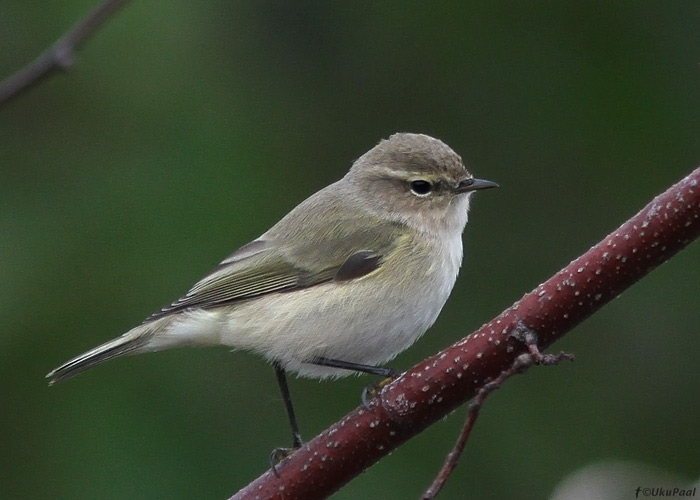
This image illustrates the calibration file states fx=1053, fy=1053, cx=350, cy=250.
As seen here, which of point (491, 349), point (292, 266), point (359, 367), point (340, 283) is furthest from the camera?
point (292, 266)

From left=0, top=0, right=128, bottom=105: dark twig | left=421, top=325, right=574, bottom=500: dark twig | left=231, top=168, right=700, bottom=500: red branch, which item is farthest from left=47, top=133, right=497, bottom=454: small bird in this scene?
left=0, top=0, right=128, bottom=105: dark twig

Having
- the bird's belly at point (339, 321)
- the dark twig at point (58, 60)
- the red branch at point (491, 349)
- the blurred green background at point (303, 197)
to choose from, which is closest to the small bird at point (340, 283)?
the bird's belly at point (339, 321)

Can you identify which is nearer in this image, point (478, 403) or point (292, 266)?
point (478, 403)

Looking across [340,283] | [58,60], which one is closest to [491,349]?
[340,283]

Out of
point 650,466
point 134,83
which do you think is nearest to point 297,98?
point 134,83

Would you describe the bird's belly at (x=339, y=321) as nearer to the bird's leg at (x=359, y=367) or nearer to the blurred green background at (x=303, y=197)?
the bird's leg at (x=359, y=367)

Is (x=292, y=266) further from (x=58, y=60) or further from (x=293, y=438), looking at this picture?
(x=58, y=60)

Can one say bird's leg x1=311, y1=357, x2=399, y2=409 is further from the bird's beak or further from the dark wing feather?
the bird's beak
